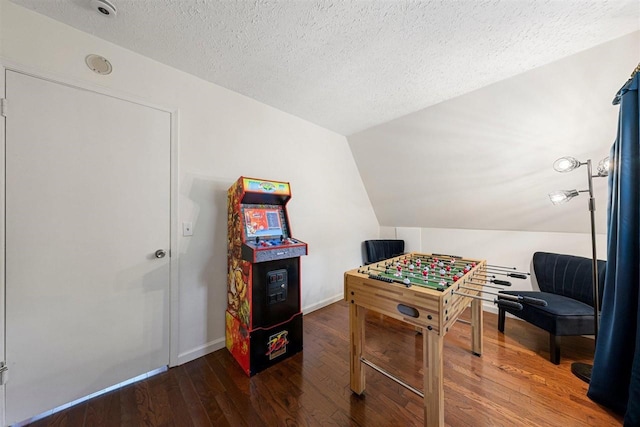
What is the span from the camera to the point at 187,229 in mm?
2027

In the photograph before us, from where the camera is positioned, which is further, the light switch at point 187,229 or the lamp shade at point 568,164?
the light switch at point 187,229

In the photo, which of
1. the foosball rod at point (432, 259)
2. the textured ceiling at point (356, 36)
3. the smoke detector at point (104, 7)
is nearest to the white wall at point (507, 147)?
the textured ceiling at point (356, 36)

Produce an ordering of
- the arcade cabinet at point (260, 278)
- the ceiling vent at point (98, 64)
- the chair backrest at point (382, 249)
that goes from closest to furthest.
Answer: the ceiling vent at point (98, 64) → the arcade cabinet at point (260, 278) → the chair backrest at point (382, 249)

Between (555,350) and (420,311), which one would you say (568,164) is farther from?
(420,311)

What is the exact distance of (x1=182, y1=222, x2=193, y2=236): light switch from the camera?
2.01 metres

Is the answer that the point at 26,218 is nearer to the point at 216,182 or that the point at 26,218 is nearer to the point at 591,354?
the point at 216,182

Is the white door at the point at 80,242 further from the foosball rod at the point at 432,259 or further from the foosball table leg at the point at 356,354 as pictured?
the foosball rod at the point at 432,259

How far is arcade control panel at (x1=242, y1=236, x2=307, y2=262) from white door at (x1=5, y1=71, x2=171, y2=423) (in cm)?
74

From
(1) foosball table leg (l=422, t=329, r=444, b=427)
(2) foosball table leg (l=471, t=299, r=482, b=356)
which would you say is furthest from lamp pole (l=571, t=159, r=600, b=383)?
(1) foosball table leg (l=422, t=329, r=444, b=427)

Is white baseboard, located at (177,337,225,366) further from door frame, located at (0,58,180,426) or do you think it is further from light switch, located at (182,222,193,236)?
light switch, located at (182,222,193,236)

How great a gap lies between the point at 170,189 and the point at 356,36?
75.5 inches

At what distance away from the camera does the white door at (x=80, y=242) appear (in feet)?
4.58

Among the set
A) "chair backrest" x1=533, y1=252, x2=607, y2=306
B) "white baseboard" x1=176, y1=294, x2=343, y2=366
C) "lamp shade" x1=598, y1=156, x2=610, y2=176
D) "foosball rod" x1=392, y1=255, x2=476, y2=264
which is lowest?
"white baseboard" x1=176, y1=294, x2=343, y2=366

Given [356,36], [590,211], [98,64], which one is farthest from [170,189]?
[590,211]
